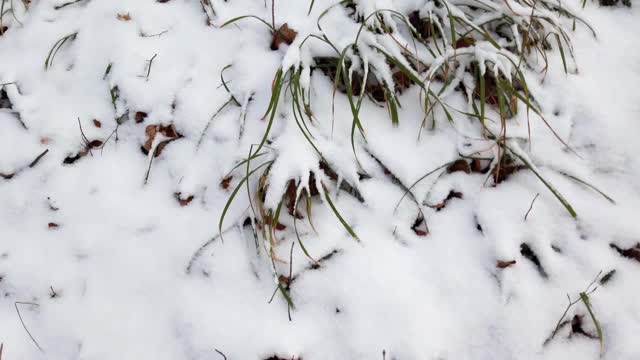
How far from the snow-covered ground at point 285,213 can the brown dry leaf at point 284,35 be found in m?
0.03

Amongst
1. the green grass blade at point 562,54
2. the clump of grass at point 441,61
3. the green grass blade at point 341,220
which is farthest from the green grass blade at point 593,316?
the green grass blade at point 562,54

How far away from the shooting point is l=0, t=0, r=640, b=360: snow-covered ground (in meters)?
1.23

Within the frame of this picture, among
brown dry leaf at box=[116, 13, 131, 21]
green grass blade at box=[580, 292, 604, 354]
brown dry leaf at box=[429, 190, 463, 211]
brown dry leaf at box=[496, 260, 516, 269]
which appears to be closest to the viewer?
green grass blade at box=[580, 292, 604, 354]

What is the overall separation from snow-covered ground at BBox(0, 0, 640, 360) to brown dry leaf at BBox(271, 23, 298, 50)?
3 centimetres

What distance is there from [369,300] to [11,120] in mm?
1328

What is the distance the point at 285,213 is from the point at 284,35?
2.00 ft

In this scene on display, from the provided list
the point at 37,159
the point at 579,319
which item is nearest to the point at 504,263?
the point at 579,319

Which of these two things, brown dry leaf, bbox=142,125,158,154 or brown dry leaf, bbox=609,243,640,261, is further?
brown dry leaf, bbox=142,125,158,154

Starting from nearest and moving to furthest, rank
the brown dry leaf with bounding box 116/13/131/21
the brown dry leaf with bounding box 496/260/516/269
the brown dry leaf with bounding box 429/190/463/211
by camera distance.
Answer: the brown dry leaf with bounding box 496/260/516/269, the brown dry leaf with bounding box 429/190/463/211, the brown dry leaf with bounding box 116/13/131/21

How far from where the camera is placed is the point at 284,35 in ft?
5.18

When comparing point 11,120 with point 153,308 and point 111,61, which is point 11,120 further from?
point 153,308

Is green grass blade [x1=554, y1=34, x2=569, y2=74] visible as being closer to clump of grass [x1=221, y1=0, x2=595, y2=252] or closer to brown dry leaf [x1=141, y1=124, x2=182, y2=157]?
clump of grass [x1=221, y1=0, x2=595, y2=252]

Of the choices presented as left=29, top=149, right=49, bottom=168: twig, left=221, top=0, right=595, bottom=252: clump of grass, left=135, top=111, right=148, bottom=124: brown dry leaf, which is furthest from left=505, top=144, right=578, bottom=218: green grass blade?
left=29, top=149, right=49, bottom=168: twig

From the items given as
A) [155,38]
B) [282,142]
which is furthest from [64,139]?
[282,142]
